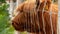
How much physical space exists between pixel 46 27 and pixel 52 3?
136mm

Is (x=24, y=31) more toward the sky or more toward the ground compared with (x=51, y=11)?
more toward the ground

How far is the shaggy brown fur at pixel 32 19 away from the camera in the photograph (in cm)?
72

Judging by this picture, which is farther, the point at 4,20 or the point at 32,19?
the point at 4,20

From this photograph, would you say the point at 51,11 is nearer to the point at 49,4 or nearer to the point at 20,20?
the point at 49,4

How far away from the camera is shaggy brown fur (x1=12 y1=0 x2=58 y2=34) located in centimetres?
72

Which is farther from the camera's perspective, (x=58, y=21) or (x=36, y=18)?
(x=36, y=18)

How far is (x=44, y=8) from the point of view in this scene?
2.44 ft

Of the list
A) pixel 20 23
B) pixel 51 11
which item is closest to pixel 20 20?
pixel 20 23

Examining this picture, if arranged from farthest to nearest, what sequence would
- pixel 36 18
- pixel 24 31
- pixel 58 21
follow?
1. pixel 24 31
2. pixel 36 18
3. pixel 58 21

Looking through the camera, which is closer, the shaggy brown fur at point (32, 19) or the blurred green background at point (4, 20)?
the shaggy brown fur at point (32, 19)

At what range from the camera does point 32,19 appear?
2.79 feet

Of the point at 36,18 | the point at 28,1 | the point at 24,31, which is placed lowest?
the point at 24,31

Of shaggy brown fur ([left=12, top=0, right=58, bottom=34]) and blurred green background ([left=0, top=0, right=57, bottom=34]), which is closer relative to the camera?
shaggy brown fur ([left=12, top=0, right=58, bottom=34])

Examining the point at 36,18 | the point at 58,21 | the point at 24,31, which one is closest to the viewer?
the point at 58,21
